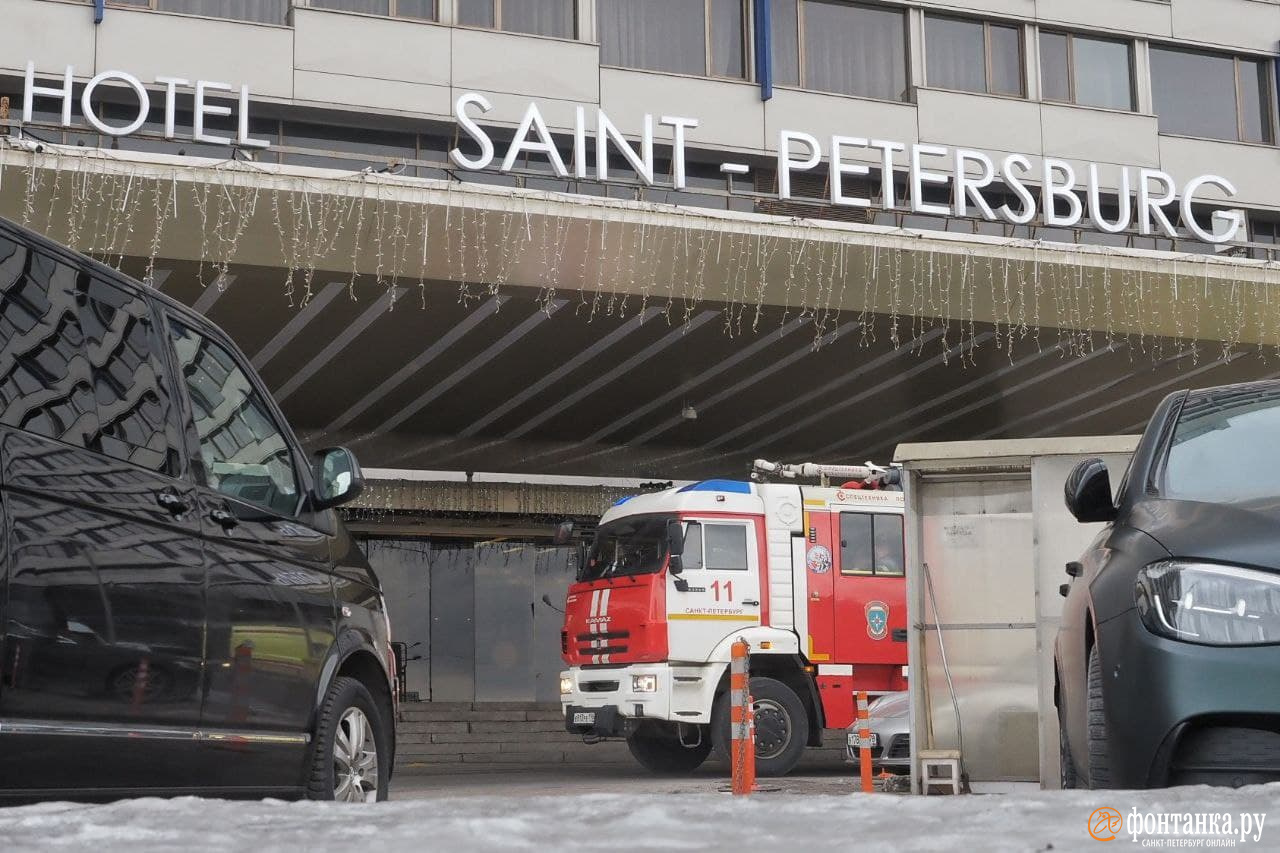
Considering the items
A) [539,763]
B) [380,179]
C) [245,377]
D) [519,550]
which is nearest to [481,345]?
[380,179]

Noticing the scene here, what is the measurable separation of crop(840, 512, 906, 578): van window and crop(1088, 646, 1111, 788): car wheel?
500 inches

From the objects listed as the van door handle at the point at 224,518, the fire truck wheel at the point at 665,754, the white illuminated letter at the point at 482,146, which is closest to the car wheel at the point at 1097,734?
the van door handle at the point at 224,518

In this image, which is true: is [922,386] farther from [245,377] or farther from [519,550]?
[245,377]

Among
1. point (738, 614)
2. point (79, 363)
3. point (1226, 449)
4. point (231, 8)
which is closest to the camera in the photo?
point (79, 363)

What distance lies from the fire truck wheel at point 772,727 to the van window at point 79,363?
39.8 ft

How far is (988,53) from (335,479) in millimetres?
26497

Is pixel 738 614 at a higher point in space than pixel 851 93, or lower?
lower

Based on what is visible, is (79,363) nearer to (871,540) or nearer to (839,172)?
(871,540)

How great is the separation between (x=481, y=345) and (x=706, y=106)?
8.49 metres

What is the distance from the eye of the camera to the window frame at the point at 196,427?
16.0 ft

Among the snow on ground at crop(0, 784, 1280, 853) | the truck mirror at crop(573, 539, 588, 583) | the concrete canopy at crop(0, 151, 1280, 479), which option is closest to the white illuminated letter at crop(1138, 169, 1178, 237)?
the concrete canopy at crop(0, 151, 1280, 479)

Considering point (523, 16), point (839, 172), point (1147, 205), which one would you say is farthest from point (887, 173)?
point (523, 16)

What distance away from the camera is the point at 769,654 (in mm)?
16750

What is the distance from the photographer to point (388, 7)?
83.7 ft
